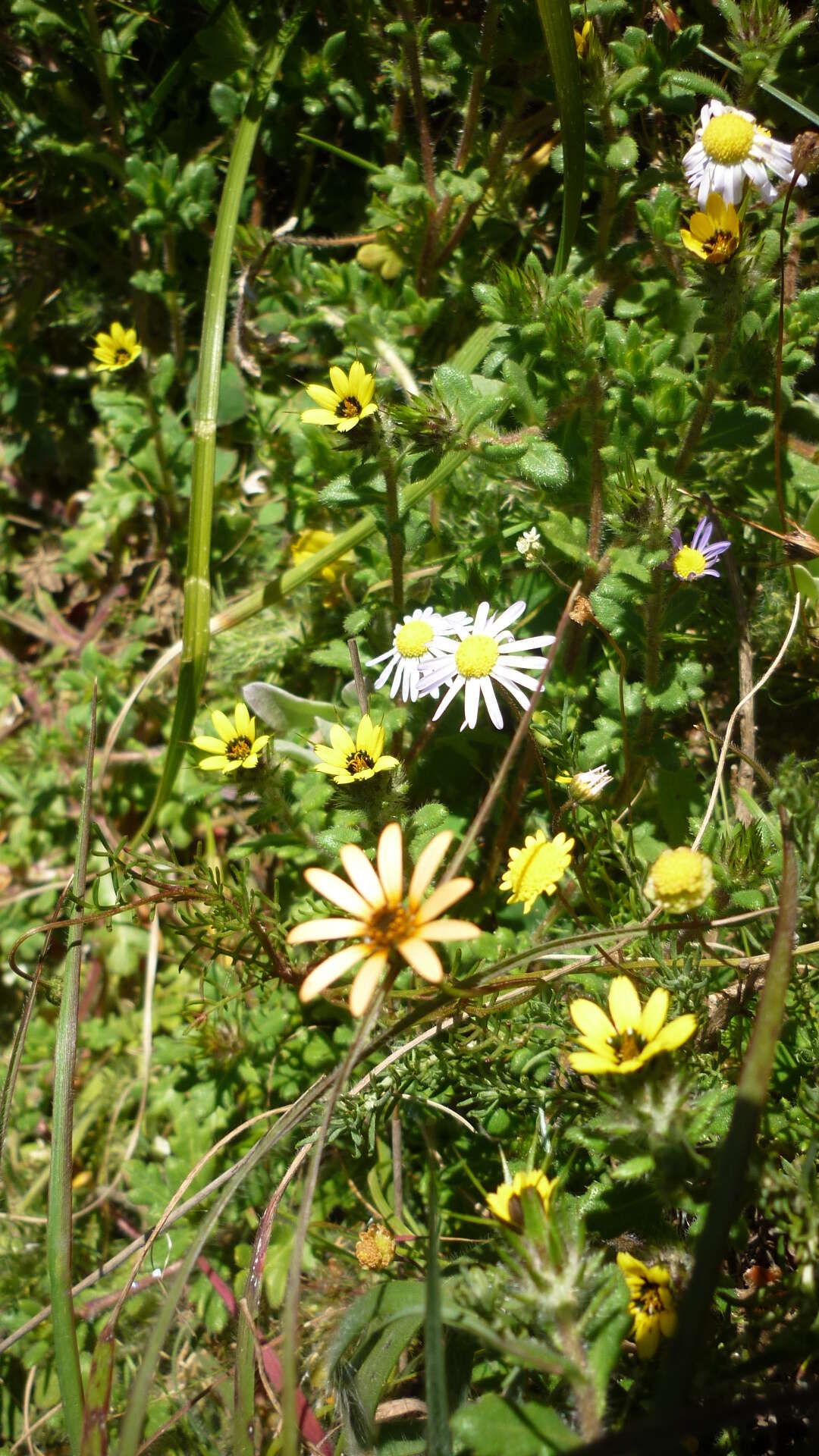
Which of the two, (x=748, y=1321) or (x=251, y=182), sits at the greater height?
(x=251, y=182)

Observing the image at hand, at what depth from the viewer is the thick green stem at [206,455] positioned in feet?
8.73

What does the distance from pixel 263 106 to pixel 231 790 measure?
2.05 meters

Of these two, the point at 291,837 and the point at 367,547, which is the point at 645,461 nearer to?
the point at 367,547

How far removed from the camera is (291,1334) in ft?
4.75

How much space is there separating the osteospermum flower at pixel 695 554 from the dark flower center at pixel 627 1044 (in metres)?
0.92

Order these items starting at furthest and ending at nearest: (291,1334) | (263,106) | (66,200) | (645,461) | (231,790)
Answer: (66,200) → (231,790) → (263,106) → (645,461) → (291,1334)

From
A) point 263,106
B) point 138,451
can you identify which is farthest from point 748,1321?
point 263,106

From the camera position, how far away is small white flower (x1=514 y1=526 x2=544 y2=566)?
7.29 feet

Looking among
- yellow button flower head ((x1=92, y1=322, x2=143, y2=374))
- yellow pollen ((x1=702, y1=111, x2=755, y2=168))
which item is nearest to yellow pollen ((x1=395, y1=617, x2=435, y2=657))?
yellow pollen ((x1=702, y1=111, x2=755, y2=168))

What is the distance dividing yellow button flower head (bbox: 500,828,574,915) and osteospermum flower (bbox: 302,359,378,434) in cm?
95

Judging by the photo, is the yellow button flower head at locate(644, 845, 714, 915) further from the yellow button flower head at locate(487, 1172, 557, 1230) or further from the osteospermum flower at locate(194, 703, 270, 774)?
the osteospermum flower at locate(194, 703, 270, 774)

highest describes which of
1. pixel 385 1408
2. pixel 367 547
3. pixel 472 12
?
pixel 472 12

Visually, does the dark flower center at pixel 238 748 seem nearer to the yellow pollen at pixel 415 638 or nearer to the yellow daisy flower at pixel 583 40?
the yellow pollen at pixel 415 638

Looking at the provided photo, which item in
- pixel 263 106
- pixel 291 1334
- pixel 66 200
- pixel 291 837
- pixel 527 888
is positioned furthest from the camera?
pixel 66 200
